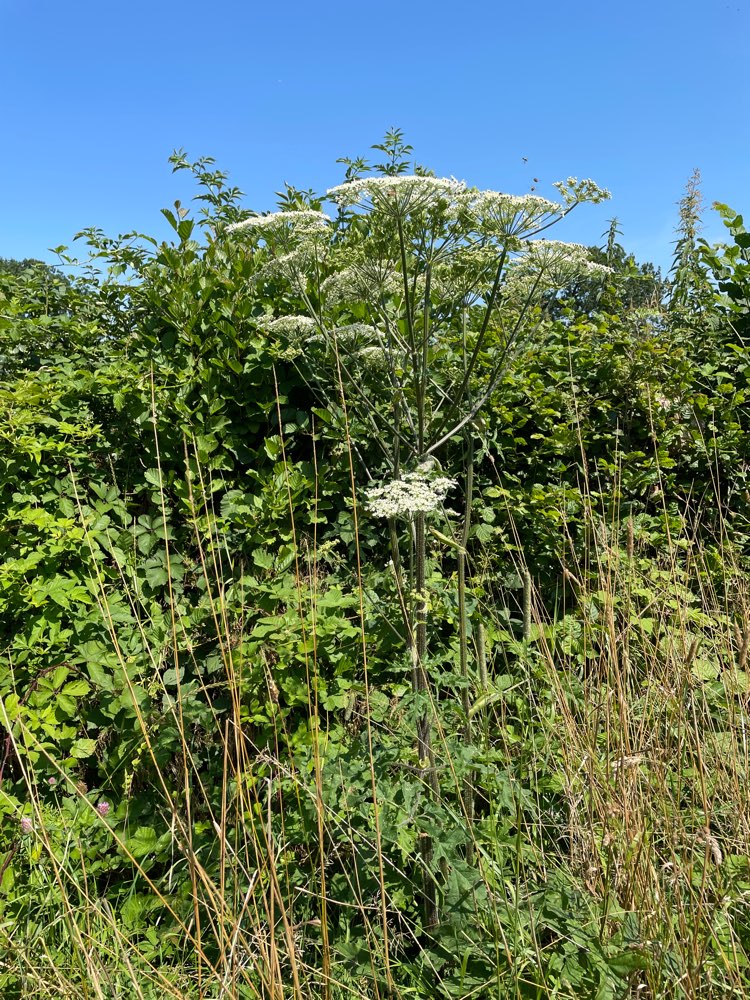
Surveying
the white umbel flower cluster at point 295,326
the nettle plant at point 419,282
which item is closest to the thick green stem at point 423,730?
the nettle plant at point 419,282

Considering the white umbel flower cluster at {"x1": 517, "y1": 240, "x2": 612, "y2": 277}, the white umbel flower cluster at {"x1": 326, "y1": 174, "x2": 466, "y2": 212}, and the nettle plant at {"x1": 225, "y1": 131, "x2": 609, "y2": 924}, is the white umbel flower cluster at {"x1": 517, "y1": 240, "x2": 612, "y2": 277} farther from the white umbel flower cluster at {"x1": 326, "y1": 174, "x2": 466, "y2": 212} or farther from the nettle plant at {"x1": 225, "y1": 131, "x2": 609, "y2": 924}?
the white umbel flower cluster at {"x1": 326, "y1": 174, "x2": 466, "y2": 212}

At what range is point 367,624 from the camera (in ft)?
8.13

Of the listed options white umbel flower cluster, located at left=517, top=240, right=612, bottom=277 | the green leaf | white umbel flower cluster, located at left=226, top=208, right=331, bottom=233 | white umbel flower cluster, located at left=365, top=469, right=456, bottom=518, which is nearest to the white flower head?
white umbel flower cluster, located at left=517, top=240, right=612, bottom=277

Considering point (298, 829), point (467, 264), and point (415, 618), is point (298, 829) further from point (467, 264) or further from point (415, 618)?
point (467, 264)

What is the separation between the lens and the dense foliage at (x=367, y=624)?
65.7 inches

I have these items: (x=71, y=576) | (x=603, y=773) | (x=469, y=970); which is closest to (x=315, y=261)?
(x=71, y=576)

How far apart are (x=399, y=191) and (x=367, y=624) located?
1.50m

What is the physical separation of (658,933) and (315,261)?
2.09 metres

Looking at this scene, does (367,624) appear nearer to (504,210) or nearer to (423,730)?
(423,730)

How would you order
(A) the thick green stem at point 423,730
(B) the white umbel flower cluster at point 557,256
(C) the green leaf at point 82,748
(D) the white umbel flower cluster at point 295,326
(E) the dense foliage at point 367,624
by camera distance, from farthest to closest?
(C) the green leaf at point 82,748
(D) the white umbel flower cluster at point 295,326
(B) the white umbel flower cluster at point 557,256
(A) the thick green stem at point 423,730
(E) the dense foliage at point 367,624

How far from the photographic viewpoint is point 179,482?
2719 millimetres

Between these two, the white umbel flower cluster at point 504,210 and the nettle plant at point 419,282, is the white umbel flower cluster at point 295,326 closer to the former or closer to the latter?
the nettle plant at point 419,282

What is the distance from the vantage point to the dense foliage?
5.48 feet

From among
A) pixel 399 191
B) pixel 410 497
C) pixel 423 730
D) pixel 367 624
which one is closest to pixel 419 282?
pixel 399 191
